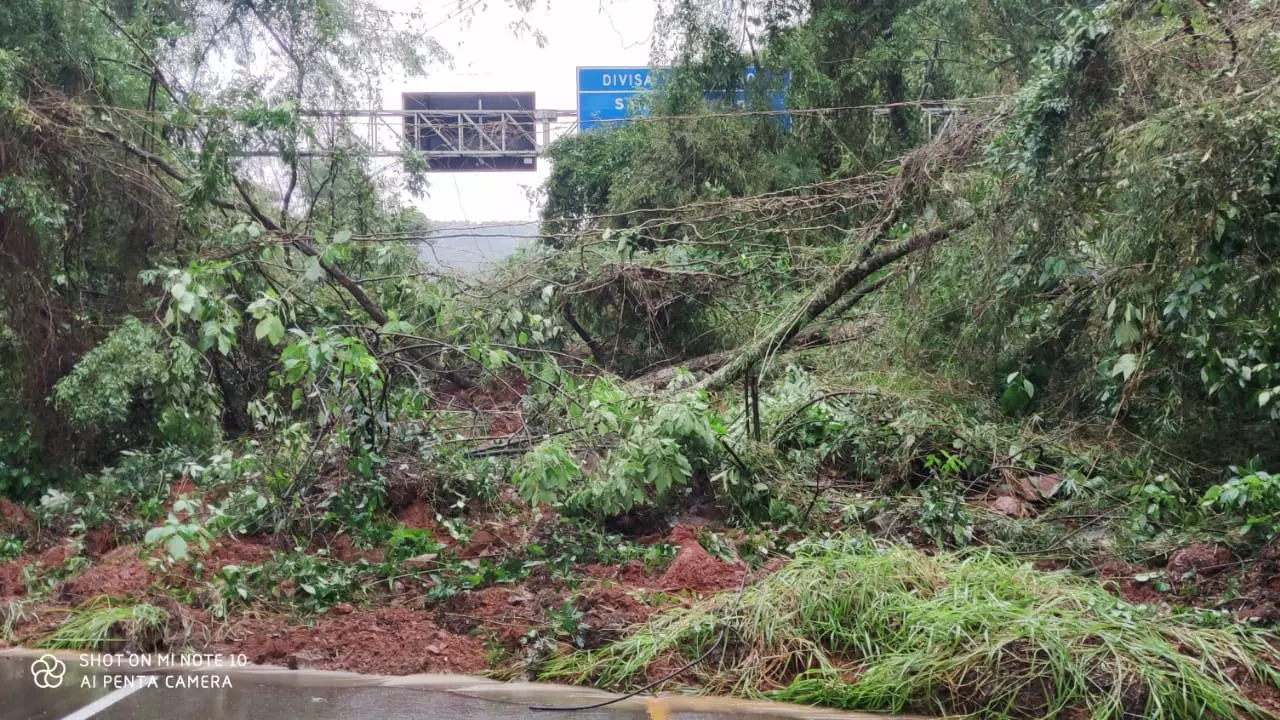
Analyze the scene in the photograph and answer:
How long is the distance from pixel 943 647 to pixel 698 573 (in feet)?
4.75

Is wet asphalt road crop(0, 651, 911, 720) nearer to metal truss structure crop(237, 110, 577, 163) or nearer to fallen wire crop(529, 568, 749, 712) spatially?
fallen wire crop(529, 568, 749, 712)

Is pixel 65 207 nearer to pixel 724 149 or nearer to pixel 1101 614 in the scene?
pixel 1101 614

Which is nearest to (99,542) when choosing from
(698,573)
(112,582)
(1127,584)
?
(112,582)

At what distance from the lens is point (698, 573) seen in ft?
16.2

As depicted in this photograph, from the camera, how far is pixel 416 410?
6285 mm

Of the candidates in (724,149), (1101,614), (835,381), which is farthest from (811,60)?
(1101,614)

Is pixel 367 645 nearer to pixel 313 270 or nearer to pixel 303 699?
pixel 303 699

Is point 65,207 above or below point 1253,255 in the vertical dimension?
above

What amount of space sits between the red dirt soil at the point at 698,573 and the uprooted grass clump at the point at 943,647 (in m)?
0.38

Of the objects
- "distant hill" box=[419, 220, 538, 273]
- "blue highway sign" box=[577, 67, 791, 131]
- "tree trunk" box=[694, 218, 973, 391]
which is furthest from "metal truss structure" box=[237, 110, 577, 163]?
"tree trunk" box=[694, 218, 973, 391]

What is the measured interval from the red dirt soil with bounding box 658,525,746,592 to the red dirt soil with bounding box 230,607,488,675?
103 centimetres

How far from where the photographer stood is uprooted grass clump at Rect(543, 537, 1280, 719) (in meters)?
3.55

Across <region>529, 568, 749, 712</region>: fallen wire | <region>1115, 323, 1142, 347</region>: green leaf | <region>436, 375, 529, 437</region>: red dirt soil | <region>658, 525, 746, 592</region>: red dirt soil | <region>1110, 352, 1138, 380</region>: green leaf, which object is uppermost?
<region>1115, 323, 1142, 347</region>: green leaf

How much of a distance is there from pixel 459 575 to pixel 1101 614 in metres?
3.07
